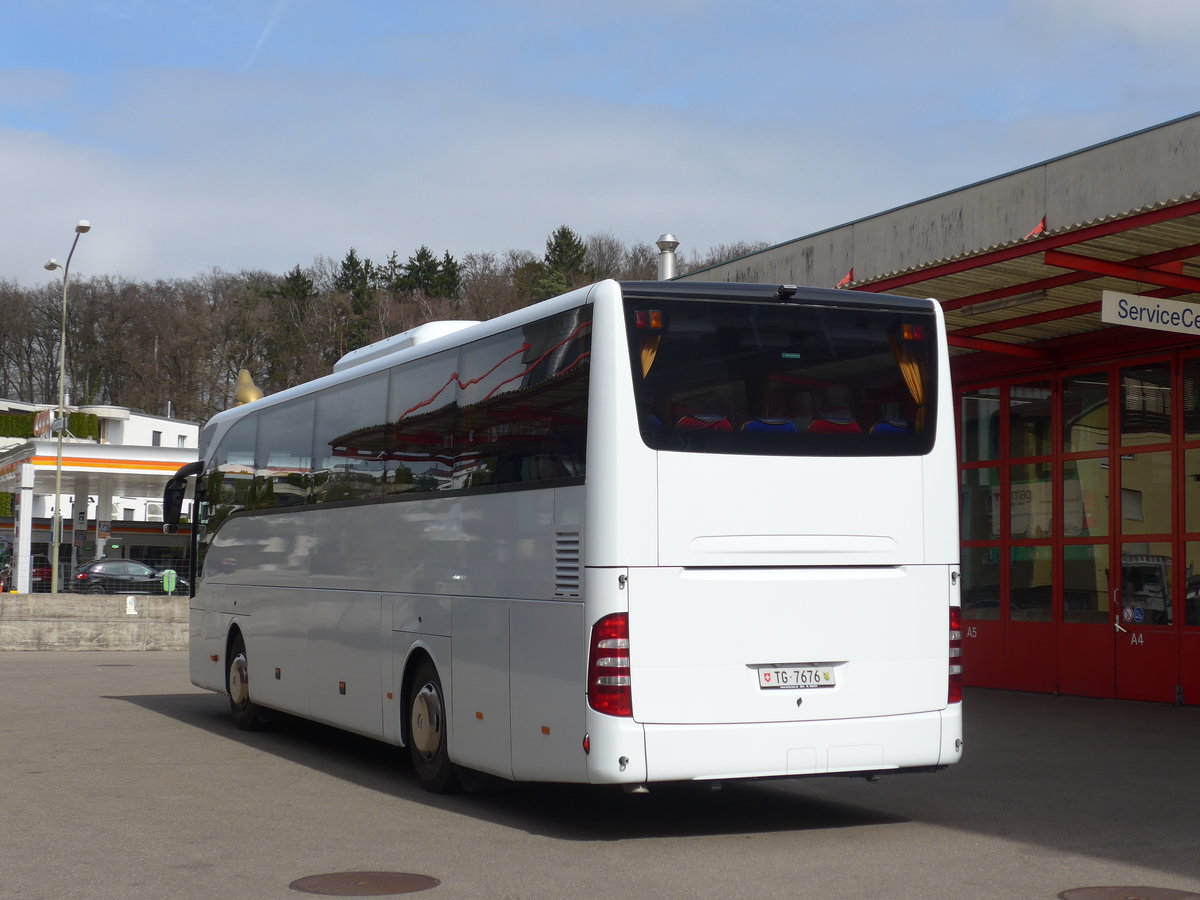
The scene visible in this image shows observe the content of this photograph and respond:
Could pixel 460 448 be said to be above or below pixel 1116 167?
below

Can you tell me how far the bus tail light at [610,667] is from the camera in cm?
838

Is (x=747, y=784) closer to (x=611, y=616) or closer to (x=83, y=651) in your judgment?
(x=611, y=616)

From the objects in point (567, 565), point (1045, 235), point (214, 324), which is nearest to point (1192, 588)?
point (1045, 235)

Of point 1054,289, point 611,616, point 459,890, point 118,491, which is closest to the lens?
point 459,890

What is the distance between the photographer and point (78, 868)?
25.6 ft

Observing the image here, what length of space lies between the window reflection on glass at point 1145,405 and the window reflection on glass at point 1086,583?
1.30 m

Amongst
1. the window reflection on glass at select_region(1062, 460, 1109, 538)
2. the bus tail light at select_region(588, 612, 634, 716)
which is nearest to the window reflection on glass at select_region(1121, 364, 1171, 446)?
the window reflection on glass at select_region(1062, 460, 1109, 538)

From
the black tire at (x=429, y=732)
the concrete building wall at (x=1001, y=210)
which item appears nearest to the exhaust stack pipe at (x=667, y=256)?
the concrete building wall at (x=1001, y=210)

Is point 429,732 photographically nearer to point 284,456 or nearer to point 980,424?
point 284,456

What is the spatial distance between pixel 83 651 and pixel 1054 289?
842 inches

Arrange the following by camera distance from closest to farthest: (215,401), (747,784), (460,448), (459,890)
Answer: (459,890)
(460,448)
(747,784)
(215,401)

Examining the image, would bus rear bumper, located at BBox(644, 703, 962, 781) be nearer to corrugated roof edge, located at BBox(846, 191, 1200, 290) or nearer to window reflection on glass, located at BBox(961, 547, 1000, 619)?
corrugated roof edge, located at BBox(846, 191, 1200, 290)

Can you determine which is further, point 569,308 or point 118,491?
point 118,491

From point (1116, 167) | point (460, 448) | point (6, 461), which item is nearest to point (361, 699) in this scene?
point (460, 448)
